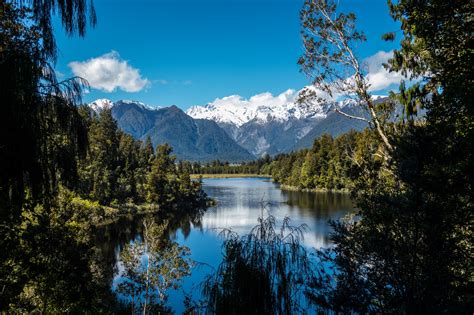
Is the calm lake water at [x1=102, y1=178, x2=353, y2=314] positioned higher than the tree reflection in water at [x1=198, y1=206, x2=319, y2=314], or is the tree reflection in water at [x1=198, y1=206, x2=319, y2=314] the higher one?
the tree reflection in water at [x1=198, y1=206, x2=319, y2=314]

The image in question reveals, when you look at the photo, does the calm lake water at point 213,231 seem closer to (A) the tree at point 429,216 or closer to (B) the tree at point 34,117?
(A) the tree at point 429,216

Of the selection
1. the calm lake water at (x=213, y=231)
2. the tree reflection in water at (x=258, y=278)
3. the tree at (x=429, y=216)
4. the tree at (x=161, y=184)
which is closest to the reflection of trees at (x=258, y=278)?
the tree reflection in water at (x=258, y=278)

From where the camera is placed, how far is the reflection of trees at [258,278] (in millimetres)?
4797

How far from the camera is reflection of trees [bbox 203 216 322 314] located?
15.7 ft

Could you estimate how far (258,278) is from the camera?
4.81 m

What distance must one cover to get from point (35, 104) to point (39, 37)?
1080 millimetres

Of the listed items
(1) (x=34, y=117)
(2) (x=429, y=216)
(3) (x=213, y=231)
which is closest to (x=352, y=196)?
(2) (x=429, y=216)

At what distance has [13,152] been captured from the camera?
3377mm

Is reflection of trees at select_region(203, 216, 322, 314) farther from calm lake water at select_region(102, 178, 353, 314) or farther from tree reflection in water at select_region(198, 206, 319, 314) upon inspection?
calm lake water at select_region(102, 178, 353, 314)

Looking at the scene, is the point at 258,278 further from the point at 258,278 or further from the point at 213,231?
the point at 213,231

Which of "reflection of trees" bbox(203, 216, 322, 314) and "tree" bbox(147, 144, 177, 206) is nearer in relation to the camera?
"reflection of trees" bbox(203, 216, 322, 314)

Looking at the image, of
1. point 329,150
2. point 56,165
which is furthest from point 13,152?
point 329,150

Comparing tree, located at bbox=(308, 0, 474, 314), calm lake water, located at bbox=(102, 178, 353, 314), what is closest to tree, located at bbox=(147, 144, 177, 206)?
calm lake water, located at bbox=(102, 178, 353, 314)

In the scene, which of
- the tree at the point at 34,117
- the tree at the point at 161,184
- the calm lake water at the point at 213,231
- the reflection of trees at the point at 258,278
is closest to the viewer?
the tree at the point at 34,117
